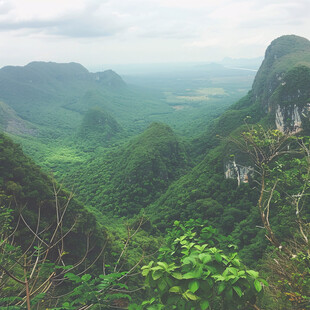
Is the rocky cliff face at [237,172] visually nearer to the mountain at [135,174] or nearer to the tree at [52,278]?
the mountain at [135,174]

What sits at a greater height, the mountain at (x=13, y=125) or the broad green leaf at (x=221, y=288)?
the broad green leaf at (x=221, y=288)

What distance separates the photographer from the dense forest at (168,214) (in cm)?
399

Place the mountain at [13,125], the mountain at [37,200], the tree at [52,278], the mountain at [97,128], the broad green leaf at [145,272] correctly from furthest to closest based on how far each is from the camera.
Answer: the mountain at [97,128] < the mountain at [13,125] < the mountain at [37,200] < the tree at [52,278] < the broad green leaf at [145,272]

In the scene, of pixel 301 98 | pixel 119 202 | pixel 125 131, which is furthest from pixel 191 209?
pixel 125 131

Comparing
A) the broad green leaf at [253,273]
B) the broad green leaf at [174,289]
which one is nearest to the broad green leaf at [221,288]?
the broad green leaf at [253,273]

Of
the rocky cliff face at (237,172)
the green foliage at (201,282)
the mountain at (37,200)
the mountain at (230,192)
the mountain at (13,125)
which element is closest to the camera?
the green foliage at (201,282)

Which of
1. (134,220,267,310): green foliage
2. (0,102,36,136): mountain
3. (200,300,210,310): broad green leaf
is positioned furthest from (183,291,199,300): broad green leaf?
(0,102,36,136): mountain

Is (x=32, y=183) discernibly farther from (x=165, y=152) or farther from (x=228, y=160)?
(x=165, y=152)

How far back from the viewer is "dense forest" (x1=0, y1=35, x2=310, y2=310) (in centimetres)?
399

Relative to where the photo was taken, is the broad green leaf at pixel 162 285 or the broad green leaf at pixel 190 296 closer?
the broad green leaf at pixel 190 296

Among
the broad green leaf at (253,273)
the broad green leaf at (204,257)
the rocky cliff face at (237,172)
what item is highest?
the broad green leaf at (204,257)

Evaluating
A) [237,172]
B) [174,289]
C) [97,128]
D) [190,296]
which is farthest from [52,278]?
[97,128]

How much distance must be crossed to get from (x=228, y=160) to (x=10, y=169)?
42772mm

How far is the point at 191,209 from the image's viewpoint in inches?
1976
